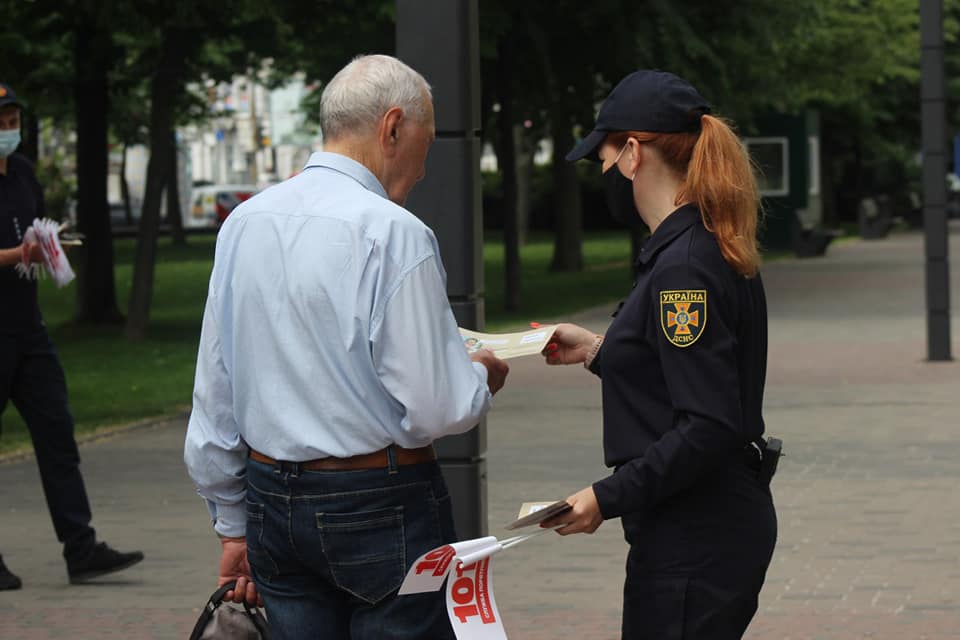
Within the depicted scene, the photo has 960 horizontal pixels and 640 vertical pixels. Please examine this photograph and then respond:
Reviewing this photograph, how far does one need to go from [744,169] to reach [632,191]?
8.6 inches

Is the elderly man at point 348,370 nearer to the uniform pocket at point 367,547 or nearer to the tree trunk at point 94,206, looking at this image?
the uniform pocket at point 367,547

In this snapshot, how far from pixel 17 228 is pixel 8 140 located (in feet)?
1.12

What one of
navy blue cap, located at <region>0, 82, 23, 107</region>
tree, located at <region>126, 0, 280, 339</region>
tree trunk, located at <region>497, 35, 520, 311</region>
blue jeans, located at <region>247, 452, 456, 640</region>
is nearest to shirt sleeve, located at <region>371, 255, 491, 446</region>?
blue jeans, located at <region>247, 452, 456, 640</region>

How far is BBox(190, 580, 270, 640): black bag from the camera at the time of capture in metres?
3.59

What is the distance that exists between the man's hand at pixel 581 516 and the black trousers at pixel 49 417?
4176mm

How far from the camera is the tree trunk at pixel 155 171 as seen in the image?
20406 mm

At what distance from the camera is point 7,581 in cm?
738

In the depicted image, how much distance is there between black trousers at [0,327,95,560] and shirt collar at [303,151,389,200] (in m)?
3.98

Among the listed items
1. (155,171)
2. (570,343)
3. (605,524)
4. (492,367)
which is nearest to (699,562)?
(492,367)

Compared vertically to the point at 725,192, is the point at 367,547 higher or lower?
lower

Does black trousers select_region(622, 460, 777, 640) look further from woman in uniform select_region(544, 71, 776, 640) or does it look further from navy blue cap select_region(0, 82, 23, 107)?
navy blue cap select_region(0, 82, 23, 107)

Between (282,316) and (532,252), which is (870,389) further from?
(532,252)

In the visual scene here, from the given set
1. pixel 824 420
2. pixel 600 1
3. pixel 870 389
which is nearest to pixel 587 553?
pixel 824 420

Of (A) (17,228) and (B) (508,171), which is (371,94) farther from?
(B) (508,171)
